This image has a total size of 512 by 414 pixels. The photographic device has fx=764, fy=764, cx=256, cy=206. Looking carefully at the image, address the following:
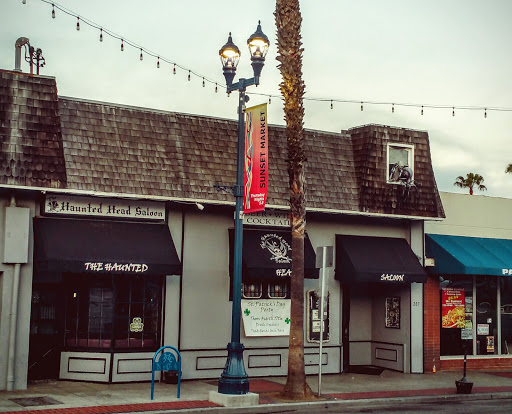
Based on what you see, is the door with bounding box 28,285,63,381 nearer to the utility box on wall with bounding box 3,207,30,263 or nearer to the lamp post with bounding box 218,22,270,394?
the utility box on wall with bounding box 3,207,30,263

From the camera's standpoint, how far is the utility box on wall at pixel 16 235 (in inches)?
623

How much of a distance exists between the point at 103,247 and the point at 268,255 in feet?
13.5

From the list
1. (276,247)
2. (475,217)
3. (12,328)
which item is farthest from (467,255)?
(12,328)

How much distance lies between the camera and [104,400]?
14.6m

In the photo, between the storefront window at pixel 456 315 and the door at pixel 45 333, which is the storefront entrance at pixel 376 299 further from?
the door at pixel 45 333

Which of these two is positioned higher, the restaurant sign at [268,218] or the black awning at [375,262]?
the restaurant sign at [268,218]

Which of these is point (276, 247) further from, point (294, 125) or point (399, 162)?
point (399, 162)

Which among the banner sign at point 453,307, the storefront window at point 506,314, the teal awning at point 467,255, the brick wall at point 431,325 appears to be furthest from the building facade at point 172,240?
the storefront window at point 506,314

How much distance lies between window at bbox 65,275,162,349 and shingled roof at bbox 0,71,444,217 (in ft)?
7.22

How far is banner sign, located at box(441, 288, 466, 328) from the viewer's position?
71.7 feet

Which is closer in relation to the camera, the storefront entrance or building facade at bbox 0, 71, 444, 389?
building facade at bbox 0, 71, 444, 389

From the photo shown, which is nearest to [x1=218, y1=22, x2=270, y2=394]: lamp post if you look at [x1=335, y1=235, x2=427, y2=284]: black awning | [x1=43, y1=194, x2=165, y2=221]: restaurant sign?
[x1=43, y1=194, x2=165, y2=221]: restaurant sign

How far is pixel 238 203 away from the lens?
50.1 feet

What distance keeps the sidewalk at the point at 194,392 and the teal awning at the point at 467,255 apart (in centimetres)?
289
